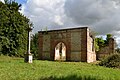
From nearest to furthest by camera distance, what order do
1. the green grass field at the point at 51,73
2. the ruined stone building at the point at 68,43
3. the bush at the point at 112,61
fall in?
1. the green grass field at the point at 51,73
2. the bush at the point at 112,61
3. the ruined stone building at the point at 68,43

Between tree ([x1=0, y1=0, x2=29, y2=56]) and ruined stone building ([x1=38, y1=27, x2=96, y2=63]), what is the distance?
5772 mm

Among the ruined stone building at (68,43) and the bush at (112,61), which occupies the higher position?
the ruined stone building at (68,43)

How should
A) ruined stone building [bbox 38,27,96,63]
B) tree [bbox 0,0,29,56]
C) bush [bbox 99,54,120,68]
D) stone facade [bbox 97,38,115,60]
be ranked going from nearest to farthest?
bush [bbox 99,54,120,68] → ruined stone building [bbox 38,27,96,63] → tree [bbox 0,0,29,56] → stone facade [bbox 97,38,115,60]

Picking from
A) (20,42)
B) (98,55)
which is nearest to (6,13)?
(20,42)

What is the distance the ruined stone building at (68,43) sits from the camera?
1334 inches

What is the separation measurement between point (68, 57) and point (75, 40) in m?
2.67

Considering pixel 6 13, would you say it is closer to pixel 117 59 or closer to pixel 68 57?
pixel 68 57

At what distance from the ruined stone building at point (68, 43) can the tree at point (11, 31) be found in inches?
227

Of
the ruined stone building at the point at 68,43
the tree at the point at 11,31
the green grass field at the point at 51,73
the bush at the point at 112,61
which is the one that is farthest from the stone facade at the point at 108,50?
the green grass field at the point at 51,73

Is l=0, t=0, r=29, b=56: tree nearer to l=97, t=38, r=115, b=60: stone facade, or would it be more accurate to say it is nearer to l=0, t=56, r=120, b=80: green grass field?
l=97, t=38, r=115, b=60: stone facade

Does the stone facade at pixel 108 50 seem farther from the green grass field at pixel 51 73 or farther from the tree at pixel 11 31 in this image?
the green grass field at pixel 51 73

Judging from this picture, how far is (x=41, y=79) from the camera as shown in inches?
460

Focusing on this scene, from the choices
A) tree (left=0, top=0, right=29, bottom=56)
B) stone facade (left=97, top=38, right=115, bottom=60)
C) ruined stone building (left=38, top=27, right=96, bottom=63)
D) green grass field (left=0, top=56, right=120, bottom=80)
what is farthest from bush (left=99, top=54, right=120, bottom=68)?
stone facade (left=97, top=38, right=115, bottom=60)

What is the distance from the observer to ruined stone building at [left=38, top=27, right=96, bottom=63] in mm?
33875
